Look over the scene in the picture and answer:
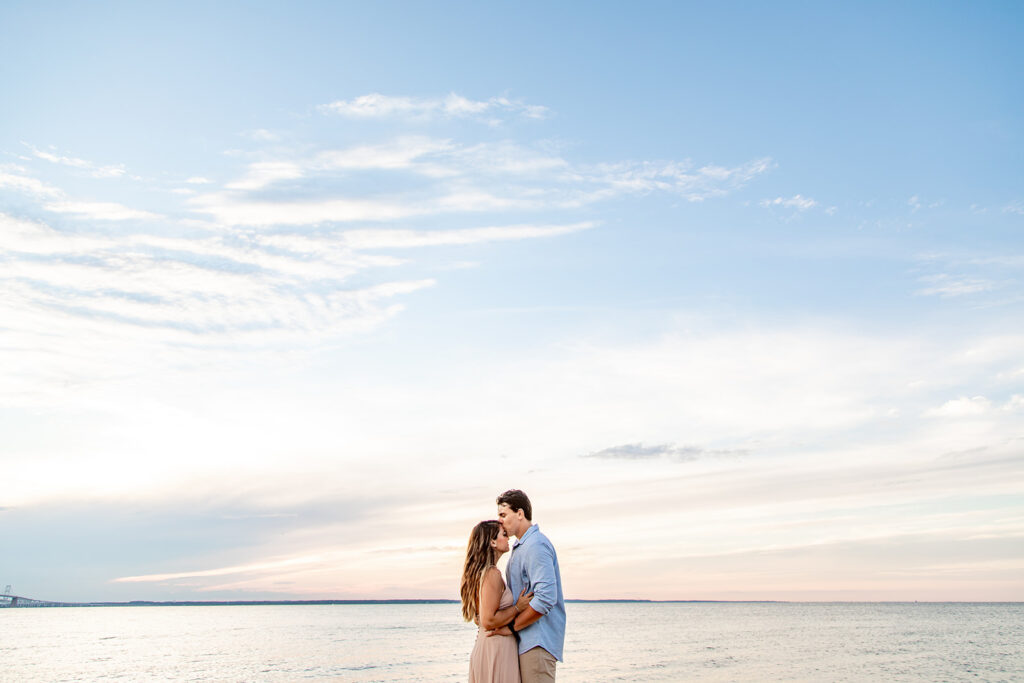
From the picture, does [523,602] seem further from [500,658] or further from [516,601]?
[500,658]

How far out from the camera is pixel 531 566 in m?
5.32

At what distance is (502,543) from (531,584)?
35 centimetres

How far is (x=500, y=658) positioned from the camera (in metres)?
5.44

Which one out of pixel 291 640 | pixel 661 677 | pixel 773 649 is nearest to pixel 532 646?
pixel 661 677

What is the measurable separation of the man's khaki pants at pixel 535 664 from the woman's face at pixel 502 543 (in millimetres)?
685

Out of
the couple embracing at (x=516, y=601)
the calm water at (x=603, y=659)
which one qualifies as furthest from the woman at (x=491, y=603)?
the calm water at (x=603, y=659)

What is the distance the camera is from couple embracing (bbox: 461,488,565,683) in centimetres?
533

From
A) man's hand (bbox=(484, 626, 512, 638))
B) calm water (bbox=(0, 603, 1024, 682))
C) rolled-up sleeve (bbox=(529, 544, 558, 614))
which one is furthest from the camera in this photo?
calm water (bbox=(0, 603, 1024, 682))

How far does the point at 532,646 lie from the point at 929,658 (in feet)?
143

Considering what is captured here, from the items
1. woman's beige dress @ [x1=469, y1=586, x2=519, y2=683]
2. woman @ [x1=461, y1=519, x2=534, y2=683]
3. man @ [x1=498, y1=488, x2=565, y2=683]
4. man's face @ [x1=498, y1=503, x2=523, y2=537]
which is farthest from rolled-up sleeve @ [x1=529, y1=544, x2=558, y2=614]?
woman's beige dress @ [x1=469, y1=586, x2=519, y2=683]

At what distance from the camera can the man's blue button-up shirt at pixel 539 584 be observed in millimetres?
5238

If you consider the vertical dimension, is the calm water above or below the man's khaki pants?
below

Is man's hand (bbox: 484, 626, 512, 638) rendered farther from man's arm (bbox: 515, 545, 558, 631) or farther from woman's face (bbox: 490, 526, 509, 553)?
woman's face (bbox: 490, 526, 509, 553)

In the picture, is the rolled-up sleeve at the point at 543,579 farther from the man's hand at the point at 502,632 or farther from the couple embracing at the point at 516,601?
the man's hand at the point at 502,632
